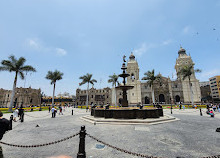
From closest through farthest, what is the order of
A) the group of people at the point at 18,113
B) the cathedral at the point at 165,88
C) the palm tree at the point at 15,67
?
the group of people at the point at 18,113
the palm tree at the point at 15,67
the cathedral at the point at 165,88

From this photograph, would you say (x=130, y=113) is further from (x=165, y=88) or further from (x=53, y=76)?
(x=165, y=88)

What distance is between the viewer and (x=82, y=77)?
135ft

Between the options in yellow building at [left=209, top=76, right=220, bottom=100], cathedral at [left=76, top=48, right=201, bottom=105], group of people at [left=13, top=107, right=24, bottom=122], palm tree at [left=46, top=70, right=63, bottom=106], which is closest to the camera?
group of people at [left=13, top=107, right=24, bottom=122]

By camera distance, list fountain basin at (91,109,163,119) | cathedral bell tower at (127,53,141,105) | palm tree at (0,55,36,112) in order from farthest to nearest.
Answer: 1. cathedral bell tower at (127,53,141,105)
2. palm tree at (0,55,36,112)
3. fountain basin at (91,109,163,119)

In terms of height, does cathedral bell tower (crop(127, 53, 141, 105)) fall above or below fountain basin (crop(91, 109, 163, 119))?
above

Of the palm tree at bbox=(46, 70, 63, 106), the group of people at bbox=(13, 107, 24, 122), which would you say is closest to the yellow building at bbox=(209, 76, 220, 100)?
the palm tree at bbox=(46, 70, 63, 106)

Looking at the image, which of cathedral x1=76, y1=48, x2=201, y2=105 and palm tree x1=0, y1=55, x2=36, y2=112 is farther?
cathedral x1=76, y1=48, x2=201, y2=105

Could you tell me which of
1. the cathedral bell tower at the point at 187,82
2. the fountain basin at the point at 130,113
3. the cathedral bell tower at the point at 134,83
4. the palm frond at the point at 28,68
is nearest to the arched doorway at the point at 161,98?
the cathedral bell tower at the point at 187,82

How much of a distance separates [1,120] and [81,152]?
247 cm

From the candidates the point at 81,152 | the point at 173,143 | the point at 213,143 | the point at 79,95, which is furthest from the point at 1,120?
the point at 79,95

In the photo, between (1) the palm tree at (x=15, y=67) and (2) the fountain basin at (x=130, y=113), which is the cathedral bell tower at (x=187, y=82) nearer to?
(2) the fountain basin at (x=130, y=113)

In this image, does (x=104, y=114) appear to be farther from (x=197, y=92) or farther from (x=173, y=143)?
(x=197, y=92)

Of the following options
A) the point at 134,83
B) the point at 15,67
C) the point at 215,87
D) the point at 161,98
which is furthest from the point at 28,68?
the point at 215,87

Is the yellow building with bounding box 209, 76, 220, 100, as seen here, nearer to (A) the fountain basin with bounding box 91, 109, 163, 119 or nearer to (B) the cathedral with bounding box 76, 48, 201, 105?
(B) the cathedral with bounding box 76, 48, 201, 105
